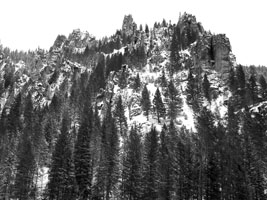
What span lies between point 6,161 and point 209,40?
89239mm

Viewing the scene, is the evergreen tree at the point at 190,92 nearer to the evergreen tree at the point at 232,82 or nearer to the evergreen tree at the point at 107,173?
the evergreen tree at the point at 232,82

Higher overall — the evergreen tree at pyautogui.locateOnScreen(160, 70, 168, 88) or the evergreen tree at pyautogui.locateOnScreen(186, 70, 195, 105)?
the evergreen tree at pyautogui.locateOnScreen(160, 70, 168, 88)

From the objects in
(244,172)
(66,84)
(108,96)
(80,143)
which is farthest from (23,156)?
(66,84)

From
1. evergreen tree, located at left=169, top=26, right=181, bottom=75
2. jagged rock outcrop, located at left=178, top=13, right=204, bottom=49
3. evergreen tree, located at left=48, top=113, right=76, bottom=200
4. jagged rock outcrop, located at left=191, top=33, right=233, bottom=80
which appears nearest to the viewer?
evergreen tree, located at left=48, top=113, right=76, bottom=200

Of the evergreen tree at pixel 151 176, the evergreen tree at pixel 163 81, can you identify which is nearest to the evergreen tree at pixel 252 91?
the evergreen tree at pixel 163 81

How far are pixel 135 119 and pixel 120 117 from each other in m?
5.17

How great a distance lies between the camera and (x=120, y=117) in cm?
8531

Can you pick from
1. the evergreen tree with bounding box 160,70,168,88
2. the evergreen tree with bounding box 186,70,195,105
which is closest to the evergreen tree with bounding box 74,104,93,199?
the evergreen tree with bounding box 186,70,195,105

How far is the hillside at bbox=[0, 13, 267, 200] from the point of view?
147 feet

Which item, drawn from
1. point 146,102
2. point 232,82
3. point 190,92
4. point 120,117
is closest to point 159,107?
point 146,102

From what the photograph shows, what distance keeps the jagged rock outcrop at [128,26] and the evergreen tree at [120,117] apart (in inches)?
3009

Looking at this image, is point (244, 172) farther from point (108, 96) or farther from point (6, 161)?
point (108, 96)

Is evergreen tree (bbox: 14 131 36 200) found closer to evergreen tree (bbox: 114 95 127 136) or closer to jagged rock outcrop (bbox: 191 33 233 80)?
evergreen tree (bbox: 114 95 127 136)

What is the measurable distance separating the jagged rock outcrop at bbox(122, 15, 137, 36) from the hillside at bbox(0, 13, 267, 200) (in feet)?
2.49
